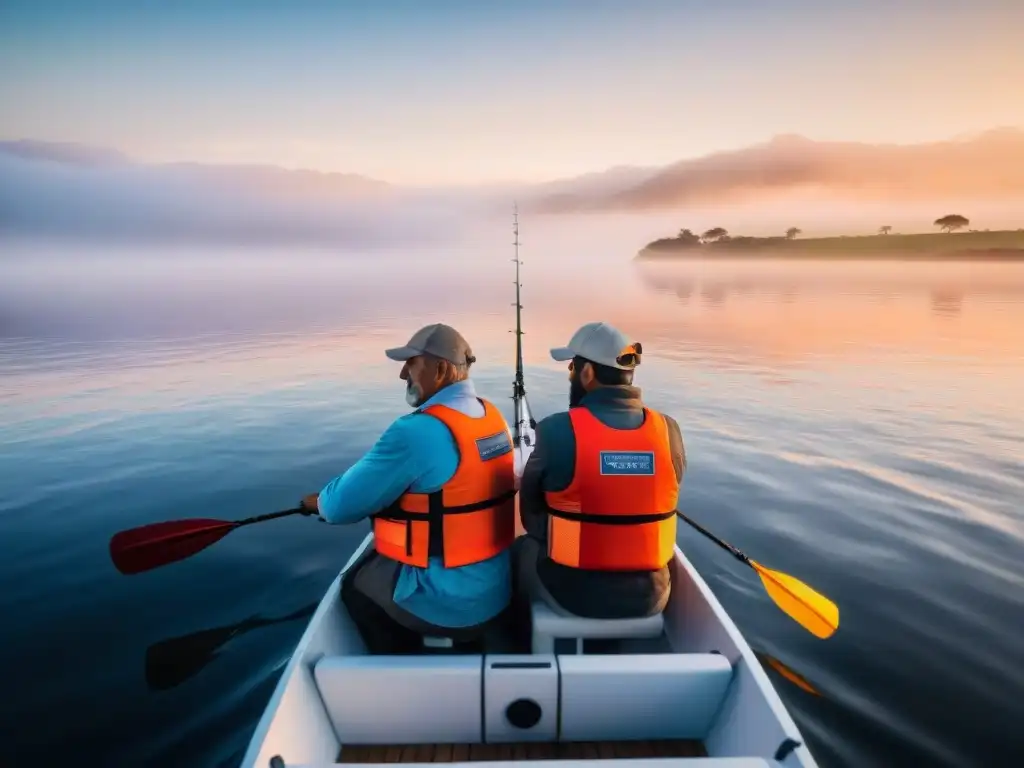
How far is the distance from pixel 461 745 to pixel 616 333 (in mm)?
2352

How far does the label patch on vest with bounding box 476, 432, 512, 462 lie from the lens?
10.5 ft

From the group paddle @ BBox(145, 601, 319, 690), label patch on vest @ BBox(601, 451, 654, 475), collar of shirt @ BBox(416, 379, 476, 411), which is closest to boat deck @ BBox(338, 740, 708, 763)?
label patch on vest @ BBox(601, 451, 654, 475)

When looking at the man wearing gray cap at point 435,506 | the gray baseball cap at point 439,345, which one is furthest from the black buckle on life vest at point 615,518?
the gray baseball cap at point 439,345

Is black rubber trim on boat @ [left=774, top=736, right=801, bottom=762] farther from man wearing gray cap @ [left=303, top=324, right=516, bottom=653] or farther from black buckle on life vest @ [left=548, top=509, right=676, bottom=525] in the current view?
man wearing gray cap @ [left=303, top=324, right=516, bottom=653]

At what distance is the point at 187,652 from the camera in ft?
16.3

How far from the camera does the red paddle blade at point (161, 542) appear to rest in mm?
4520

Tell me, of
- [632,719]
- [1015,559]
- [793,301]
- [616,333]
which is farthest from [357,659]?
[793,301]

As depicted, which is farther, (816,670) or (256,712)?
(816,670)

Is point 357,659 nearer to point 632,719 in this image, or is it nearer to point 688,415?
point 632,719

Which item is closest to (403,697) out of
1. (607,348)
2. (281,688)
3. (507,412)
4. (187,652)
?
(281,688)

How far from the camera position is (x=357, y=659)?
2.98 metres

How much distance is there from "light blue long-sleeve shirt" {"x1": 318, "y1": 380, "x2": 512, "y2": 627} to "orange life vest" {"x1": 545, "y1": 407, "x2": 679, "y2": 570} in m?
0.50

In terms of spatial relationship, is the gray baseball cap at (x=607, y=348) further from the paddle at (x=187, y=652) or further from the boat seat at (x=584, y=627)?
the paddle at (x=187, y=652)

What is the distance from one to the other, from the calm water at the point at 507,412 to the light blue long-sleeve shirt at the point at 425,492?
187 cm
